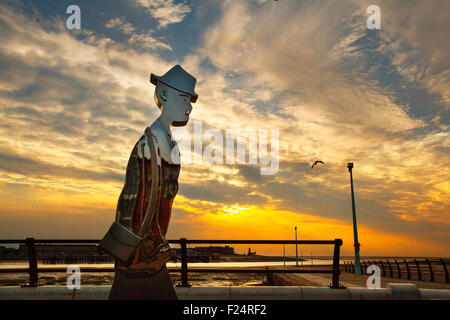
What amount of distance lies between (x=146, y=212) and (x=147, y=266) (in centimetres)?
72

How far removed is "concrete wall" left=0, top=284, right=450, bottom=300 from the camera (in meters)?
6.64

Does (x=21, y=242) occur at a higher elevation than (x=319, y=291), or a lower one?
higher

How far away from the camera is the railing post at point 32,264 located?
22.7 ft

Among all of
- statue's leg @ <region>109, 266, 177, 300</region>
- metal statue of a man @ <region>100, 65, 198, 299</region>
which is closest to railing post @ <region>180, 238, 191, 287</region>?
metal statue of a man @ <region>100, 65, 198, 299</region>

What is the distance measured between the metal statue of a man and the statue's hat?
80 cm

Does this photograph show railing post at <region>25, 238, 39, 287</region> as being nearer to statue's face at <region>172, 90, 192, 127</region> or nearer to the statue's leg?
the statue's leg

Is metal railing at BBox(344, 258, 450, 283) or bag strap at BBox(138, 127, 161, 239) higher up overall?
bag strap at BBox(138, 127, 161, 239)

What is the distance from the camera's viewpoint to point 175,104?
576 cm

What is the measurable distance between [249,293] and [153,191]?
3.07m
